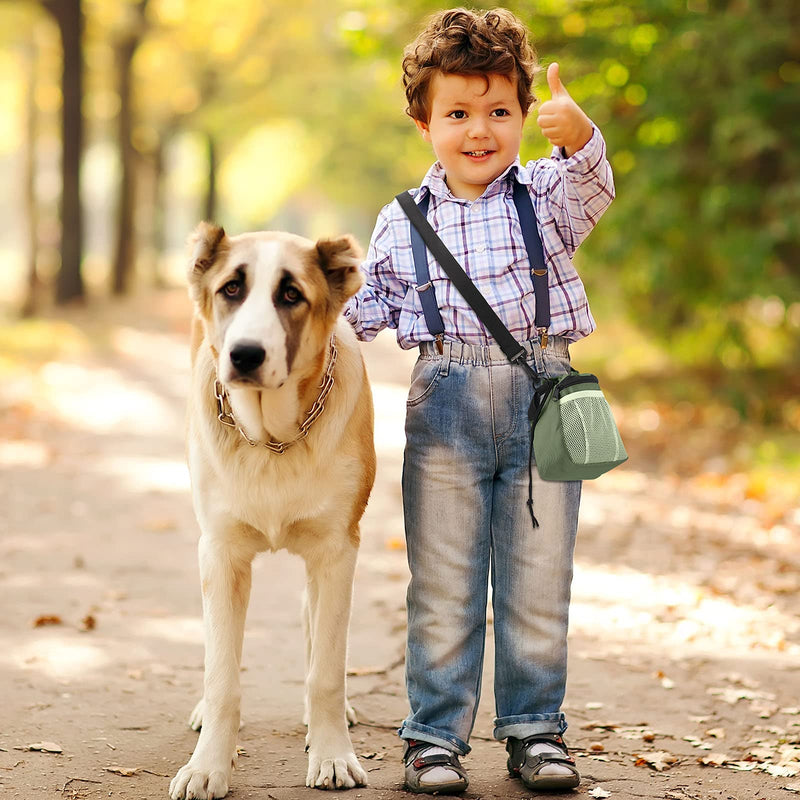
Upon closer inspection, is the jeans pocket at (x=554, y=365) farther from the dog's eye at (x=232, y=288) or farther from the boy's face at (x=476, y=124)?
the dog's eye at (x=232, y=288)

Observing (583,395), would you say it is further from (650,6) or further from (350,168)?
(350,168)

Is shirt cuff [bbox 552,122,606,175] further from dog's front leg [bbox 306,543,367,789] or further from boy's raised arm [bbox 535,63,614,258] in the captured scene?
dog's front leg [bbox 306,543,367,789]

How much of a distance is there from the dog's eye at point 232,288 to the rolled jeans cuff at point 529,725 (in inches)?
63.4

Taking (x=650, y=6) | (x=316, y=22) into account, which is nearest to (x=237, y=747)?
(x=650, y=6)

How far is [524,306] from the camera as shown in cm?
344

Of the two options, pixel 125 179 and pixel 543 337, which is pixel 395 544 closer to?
pixel 543 337

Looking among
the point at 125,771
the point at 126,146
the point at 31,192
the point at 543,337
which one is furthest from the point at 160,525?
the point at 126,146

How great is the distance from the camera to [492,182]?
11.5 feet

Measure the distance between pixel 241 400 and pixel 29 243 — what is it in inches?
700

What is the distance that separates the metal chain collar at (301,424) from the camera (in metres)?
3.37

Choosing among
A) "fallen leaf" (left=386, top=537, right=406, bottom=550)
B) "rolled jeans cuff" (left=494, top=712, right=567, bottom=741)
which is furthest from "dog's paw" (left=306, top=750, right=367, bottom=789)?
"fallen leaf" (left=386, top=537, right=406, bottom=550)

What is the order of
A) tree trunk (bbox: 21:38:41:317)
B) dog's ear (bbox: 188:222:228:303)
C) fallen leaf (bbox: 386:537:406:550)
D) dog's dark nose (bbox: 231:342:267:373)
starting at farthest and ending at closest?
tree trunk (bbox: 21:38:41:317)
fallen leaf (bbox: 386:537:406:550)
dog's ear (bbox: 188:222:228:303)
dog's dark nose (bbox: 231:342:267:373)

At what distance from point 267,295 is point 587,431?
105cm

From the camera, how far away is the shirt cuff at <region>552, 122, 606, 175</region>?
3230 mm
